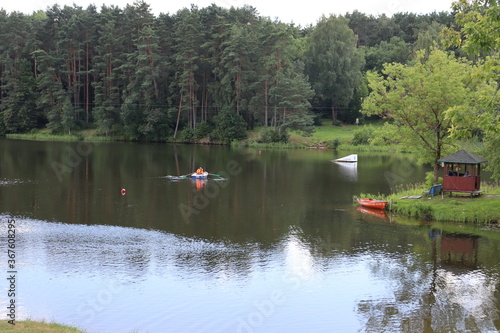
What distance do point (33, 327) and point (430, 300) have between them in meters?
13.4

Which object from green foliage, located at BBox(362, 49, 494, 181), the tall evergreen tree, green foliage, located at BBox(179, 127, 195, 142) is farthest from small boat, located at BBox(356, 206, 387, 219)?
the tall evergreen tree

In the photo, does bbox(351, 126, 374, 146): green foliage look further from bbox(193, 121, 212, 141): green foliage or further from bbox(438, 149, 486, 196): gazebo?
bbox(438, 149, 486, 196): gazebo

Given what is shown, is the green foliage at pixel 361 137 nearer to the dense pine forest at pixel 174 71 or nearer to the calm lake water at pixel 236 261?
the dense pine forest at pixel 174 71

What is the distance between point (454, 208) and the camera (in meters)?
31.0

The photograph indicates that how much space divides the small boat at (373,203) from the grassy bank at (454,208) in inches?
22.4

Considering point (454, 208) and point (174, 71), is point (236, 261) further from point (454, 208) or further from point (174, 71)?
point (174, 71)

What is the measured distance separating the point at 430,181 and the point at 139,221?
65.5 ft

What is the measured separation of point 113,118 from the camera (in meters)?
101

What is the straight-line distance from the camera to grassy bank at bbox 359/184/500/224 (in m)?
30.0

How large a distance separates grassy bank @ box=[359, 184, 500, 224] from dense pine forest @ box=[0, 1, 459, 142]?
174 feet

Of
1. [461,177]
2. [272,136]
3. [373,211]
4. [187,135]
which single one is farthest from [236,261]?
[187,135]

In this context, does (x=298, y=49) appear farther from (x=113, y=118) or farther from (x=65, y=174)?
(x=65, y=174)

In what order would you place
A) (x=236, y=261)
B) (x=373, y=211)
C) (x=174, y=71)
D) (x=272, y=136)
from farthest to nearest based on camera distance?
(x=174, y=71) → (x=272, y=136) → (x=373, y=211) → (x=236, y=261)

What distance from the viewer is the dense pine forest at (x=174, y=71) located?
91.0 m
